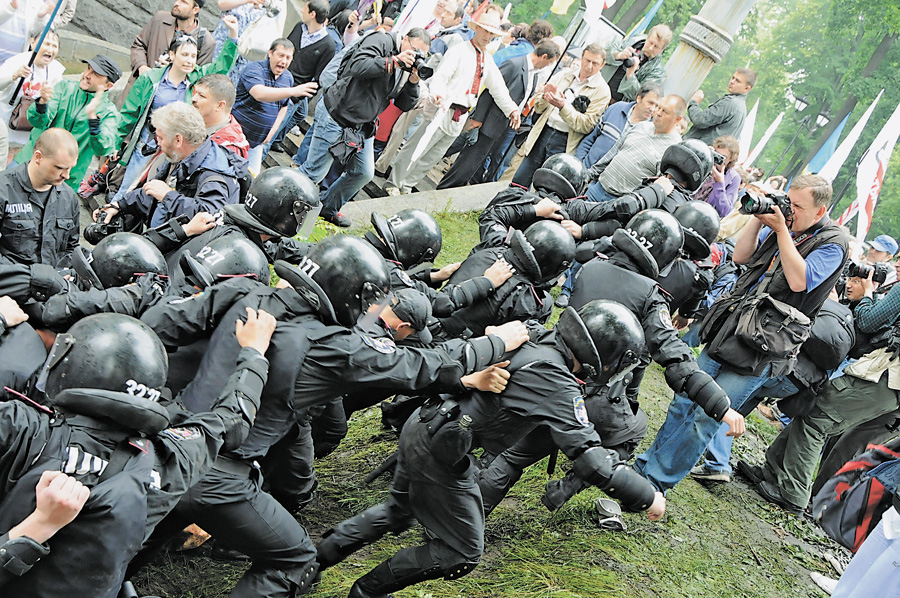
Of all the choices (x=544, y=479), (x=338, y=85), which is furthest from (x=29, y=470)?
(x=338, y=85)

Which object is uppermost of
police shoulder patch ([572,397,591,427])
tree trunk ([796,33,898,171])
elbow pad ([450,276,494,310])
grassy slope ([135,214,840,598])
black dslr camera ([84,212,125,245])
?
tree trunk ([796,33,898,171])

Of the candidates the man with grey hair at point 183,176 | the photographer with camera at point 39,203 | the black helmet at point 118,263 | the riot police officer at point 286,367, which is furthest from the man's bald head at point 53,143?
the riot police officer at point 286,367

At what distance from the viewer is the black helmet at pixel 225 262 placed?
13.0 ft

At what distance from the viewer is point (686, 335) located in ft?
29.0

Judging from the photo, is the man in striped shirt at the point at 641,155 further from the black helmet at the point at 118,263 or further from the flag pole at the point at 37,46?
the flag pole at the point at 37,46

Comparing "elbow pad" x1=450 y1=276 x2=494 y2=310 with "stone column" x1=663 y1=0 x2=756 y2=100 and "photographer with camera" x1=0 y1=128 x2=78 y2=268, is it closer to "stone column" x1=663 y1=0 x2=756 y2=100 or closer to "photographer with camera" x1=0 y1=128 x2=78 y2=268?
"photographer with camera" x1=0 y1=128 x2=78 y2=268

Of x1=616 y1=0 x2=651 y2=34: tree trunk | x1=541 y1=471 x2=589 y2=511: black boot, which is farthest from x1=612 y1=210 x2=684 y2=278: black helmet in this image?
x1=616 y1=0 x2=651 y2=34: tree trunk

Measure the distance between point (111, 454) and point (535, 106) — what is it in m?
8.84

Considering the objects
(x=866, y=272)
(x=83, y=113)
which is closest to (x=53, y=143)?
(x=83, y=113)

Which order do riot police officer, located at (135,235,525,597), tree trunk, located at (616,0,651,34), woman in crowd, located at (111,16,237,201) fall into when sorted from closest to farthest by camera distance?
riot police officer, located at (135,235,525,597), woman in crowd, located at (111,16,237,201), tree trunk, located at (616,0,651,34)

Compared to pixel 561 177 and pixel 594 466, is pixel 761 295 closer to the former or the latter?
pixel 561 177

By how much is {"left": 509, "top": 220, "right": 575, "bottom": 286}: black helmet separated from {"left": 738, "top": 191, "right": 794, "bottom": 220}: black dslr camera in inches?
46.0

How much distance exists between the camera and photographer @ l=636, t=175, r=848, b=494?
219 inches

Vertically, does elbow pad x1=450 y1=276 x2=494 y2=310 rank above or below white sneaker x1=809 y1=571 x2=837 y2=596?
above
